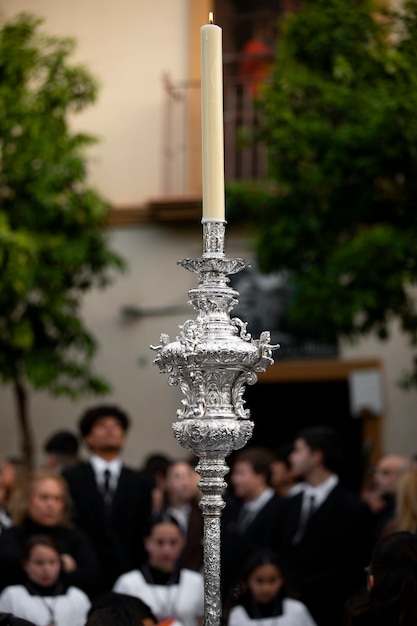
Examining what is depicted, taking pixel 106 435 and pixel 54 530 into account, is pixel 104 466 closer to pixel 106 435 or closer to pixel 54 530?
pixel 106 435

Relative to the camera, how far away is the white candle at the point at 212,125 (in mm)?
3309

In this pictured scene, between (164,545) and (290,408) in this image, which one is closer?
(164,545)

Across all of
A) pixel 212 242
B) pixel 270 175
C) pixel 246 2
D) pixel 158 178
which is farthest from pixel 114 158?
pixel 212 242

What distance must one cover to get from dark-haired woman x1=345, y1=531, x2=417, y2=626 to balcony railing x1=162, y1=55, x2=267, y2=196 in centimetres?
993

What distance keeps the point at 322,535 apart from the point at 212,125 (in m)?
4.38

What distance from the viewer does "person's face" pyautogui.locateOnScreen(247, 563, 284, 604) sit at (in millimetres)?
6371

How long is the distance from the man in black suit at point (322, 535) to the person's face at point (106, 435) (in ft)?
3.42

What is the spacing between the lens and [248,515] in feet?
27.2

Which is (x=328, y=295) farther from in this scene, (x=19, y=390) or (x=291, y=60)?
(x=19, y=390)

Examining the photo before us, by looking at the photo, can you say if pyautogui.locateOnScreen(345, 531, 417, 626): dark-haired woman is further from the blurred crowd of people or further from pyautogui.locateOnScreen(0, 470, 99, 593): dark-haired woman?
pyautogui.locateOnScreen(0, 470, 99, 593): dark-haired woman

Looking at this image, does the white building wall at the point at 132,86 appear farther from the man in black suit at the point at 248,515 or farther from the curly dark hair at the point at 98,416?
the curly dark hair at the point at 98,416

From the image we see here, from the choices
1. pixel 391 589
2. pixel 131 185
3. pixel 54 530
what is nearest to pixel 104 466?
pixel 54 530

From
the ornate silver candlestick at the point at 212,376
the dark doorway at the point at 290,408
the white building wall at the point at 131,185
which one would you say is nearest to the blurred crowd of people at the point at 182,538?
the ornate silver candlestick at the point at 212,376

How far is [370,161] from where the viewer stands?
865cm
